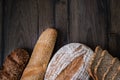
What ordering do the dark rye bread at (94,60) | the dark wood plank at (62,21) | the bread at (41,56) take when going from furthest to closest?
1. the dark wood plank at (62,21)
2. the bread at (41,56)
3. the dark rye bread at (94,60)

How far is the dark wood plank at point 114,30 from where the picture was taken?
1.32m

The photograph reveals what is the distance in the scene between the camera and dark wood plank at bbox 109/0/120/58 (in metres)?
1.32

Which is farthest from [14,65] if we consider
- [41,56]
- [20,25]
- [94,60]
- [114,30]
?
[114,30]

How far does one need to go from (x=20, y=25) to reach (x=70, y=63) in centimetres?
39

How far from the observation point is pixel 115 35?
1.33 m

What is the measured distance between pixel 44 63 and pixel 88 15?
33 cm

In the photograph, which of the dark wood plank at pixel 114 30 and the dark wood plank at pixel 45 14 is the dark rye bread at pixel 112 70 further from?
the dark wood plank at pixel 45 14

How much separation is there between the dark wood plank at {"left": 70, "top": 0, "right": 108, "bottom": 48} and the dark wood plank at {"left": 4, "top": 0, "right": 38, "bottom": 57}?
213mm

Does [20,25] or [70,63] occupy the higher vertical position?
[20,25]

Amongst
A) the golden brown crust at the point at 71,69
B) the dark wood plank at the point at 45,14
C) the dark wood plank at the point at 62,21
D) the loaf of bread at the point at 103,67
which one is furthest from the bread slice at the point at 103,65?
the dark wood plank at the point at 45,14

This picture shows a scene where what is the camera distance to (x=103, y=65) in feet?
3.76

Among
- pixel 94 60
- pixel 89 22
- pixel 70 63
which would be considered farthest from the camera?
pixel 89 22

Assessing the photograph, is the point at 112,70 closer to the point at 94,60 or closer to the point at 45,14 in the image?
the point at 94,60

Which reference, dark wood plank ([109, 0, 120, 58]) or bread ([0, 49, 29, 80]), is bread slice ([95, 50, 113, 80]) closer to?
dark wood plank ([109, 0, 120, 58])
